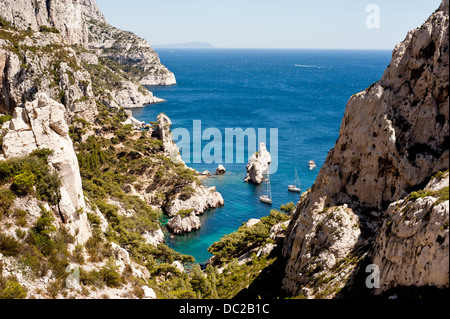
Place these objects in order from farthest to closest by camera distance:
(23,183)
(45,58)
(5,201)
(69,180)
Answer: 1. (45,58)
2. (69,180)
3. (23,183)
4. (5,201)

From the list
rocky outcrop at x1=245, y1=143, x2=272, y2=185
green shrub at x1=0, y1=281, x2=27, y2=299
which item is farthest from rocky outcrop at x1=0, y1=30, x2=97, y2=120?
green shrub at x1=0, y1=281, x2=27, y2=299

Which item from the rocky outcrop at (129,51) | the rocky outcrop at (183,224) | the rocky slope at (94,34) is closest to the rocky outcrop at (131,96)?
the rocky slope at (94,34)

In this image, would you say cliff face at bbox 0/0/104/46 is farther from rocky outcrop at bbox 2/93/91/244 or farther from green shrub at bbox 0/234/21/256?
green shrub at bbox 0/234/21/256

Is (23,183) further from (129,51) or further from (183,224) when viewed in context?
(129,51)

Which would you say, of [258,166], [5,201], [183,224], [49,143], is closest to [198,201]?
[183,224]
